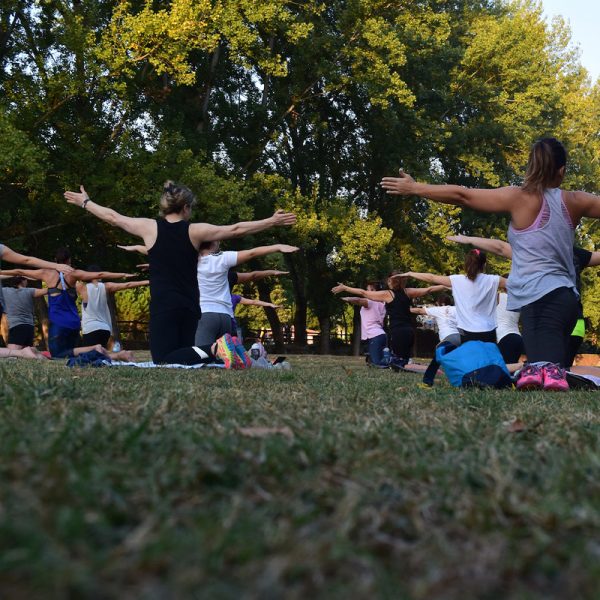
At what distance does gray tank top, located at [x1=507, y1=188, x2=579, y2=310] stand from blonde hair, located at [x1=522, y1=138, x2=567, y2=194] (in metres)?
0.12

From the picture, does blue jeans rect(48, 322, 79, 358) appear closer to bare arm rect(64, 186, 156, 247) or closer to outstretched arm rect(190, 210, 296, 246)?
bare arm rect(64, 186, 156, 247)

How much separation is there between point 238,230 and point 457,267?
2597cm

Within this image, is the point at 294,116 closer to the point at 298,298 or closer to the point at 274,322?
Result: the point at 298,298

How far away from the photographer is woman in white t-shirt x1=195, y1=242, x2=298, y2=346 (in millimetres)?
11711

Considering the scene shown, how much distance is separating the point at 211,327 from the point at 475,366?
4569 mm

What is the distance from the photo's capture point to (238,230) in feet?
31.8

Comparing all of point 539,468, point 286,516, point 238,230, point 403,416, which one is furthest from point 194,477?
point 238,230

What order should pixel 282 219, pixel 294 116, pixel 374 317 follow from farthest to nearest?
pixel 294 116, pixel 374 317, pixel 282 219

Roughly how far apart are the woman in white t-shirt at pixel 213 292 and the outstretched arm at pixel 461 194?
4.60 meters

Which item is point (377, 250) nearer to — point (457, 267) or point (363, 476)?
point (457, 267)

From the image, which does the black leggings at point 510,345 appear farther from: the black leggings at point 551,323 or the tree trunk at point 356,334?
the tree trunk at point 356,334

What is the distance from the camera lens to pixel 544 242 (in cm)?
760

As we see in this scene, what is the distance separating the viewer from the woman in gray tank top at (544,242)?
7453 mm

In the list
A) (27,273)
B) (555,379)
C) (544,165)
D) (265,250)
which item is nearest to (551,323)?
(555,379)
